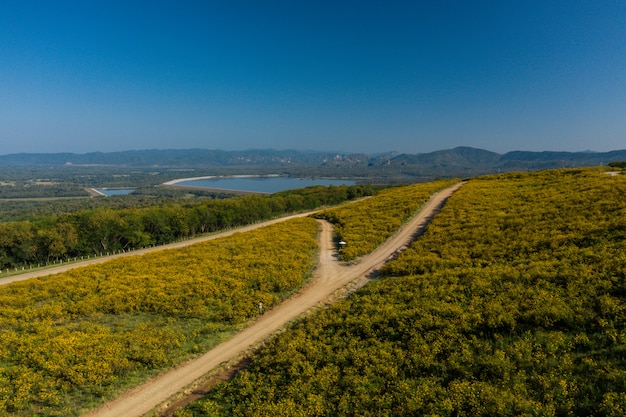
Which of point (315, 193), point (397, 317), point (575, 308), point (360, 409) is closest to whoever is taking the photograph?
point (360, 409)

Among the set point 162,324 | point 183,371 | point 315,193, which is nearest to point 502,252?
point 183,371

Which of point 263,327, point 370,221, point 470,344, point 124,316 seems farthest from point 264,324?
point 370,221

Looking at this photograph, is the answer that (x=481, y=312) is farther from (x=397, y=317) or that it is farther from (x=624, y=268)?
(x=624, y=268)

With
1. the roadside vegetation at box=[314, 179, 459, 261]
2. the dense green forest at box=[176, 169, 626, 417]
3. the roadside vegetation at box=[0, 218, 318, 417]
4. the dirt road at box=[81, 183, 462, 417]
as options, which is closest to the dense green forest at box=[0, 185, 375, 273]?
the roadside vegetation at box=[314, 179, 459, 261]

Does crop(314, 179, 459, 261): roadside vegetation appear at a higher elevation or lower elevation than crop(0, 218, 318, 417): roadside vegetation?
higher

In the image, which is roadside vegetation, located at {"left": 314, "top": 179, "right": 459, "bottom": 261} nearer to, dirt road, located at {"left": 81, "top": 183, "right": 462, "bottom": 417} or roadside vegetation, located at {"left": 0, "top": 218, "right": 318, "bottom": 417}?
dirt road, located at {"left": 81, "top": 183, "right": 462, "bottom": 417}
